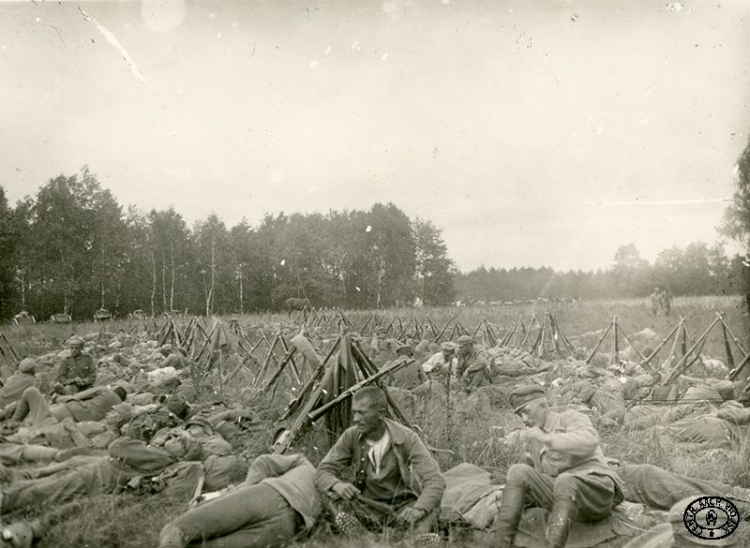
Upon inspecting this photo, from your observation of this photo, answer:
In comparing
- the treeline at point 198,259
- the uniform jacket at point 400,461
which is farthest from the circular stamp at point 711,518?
the treeline at point 198,259

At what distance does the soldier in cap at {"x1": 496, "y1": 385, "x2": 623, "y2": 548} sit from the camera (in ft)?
12.8

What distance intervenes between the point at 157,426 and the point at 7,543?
2.64 metres

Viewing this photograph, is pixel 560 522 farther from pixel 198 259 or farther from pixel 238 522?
pixel 198 259

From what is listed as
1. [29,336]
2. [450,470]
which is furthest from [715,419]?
[29,336]

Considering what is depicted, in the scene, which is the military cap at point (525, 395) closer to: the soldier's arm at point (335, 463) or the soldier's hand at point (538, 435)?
the soldier's hand at point (538, 435)

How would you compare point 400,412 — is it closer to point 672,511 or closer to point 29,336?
point 672,511

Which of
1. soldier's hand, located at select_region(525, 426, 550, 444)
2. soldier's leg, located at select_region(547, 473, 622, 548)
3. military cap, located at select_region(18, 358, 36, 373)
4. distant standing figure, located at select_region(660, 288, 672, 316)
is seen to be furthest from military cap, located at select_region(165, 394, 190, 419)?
distant standing figure, located at select_region(660, 288, 672, 316)

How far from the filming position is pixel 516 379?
433 inches

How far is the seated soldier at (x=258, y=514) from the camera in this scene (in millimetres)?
3617

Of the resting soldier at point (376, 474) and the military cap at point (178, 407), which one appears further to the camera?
the military cap at point (178, 407)

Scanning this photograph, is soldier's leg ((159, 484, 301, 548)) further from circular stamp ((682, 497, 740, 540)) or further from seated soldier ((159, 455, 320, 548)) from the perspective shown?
circular stamp ((682, 497, 740, 540))

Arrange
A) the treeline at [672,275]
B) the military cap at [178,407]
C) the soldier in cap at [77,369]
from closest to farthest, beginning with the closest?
A: the military cap at [178,407] → the soldier in cap at [77,369] → the treeline at [672,275]

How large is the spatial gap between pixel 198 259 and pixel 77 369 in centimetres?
2478

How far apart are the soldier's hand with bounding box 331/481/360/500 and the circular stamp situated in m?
2.46
